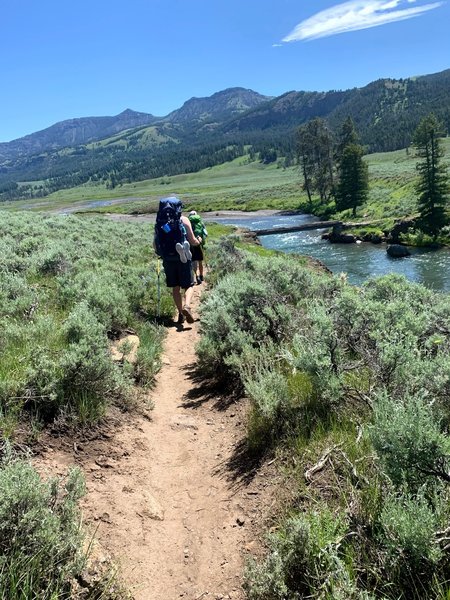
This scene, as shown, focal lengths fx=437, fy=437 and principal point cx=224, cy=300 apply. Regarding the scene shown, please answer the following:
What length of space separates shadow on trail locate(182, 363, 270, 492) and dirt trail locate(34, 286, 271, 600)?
0.02 meters

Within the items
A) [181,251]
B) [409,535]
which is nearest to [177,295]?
[181,251]

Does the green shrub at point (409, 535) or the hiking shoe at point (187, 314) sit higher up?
the green shrub at point (409, 535)

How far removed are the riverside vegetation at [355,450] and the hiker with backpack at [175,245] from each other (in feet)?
10.4

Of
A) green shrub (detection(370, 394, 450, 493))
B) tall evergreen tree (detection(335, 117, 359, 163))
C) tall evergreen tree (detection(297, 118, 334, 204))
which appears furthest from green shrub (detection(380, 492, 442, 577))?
tall evergreen tree (detection(297, 118, 334, 204))

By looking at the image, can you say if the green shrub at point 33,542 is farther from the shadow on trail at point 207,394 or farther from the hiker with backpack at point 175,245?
the hiker with backpack at point 175,245

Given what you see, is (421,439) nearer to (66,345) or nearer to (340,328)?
(340,328)

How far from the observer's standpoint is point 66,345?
5727 millimetres

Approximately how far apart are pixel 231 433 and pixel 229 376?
1417 millimetres

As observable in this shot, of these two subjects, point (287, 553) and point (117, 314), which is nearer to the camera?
point (287, 553)

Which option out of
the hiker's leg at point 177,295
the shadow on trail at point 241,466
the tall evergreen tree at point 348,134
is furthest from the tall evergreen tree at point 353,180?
the shadow on trail at point 241,466

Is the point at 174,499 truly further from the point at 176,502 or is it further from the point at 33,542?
the point at 33,542

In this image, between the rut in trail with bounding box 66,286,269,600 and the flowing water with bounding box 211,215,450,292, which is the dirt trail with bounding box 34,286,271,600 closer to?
the rut in trail with bounding box 66,286,269,600

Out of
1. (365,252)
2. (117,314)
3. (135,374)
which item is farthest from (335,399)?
(365,252)

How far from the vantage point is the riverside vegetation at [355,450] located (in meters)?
2.69
